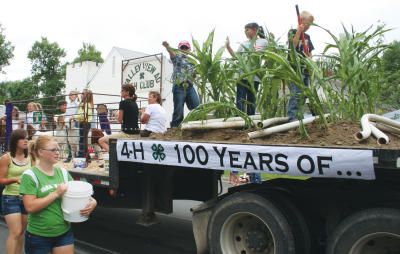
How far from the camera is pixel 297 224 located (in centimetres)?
369

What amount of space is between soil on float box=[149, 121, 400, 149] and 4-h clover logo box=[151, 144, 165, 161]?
30 centimetres

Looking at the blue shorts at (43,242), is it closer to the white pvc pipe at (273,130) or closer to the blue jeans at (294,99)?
the white pvc pipe at (273,130)

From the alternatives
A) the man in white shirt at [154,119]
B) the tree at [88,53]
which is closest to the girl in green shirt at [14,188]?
the man in white shirt at [154,119]

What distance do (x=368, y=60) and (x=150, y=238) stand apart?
412cm

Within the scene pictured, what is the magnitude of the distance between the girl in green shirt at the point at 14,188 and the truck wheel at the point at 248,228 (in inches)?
82.7

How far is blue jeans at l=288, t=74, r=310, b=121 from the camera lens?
419cm

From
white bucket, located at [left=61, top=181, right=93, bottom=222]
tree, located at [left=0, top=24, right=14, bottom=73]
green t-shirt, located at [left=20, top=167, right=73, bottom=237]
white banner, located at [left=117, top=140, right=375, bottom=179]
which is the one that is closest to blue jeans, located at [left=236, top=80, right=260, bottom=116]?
white banner, located at [left=117, top=140, right=375, bottom=179]

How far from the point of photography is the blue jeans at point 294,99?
419cm

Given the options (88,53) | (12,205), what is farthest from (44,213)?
(88,53)

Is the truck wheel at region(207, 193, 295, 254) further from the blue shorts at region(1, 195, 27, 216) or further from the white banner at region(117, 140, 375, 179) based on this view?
the blue shorts at region(1, 195, 27, 216)

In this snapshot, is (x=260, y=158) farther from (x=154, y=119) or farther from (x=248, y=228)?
(x=154, y=119)

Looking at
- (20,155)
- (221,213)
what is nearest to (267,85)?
(221,213)

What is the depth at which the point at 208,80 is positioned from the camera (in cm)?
500

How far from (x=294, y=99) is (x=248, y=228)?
1412mm
